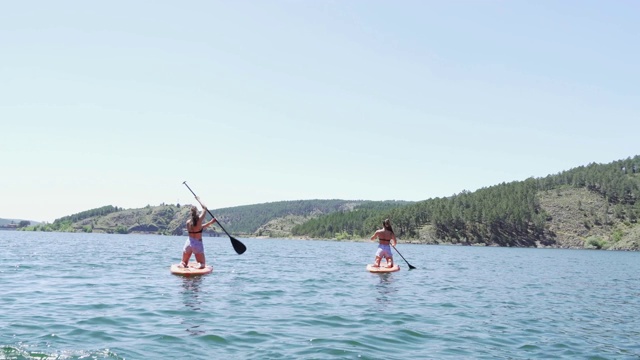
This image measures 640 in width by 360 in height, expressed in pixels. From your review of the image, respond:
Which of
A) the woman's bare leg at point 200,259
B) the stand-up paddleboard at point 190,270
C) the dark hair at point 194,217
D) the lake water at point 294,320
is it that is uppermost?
the dark hair at point 194,217

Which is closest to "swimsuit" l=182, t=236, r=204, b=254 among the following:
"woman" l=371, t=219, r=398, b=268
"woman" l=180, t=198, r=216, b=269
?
"woman" l=180, t=198, r=216, b=269

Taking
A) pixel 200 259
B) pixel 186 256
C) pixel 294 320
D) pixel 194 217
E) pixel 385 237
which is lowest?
pixel 294 320

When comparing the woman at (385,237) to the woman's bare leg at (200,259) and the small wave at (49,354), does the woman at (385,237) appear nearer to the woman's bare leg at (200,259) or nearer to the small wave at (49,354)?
the woman's bare leg at (200,259)

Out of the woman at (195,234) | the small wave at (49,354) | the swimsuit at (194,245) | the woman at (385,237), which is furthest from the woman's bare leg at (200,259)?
the small wave at (49,354)

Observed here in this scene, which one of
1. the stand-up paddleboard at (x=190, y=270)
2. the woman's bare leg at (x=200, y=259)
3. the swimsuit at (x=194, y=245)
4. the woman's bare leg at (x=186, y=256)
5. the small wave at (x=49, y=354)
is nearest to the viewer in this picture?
the small wave at (x=49, y=354)

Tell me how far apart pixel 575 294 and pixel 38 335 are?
81.0ft

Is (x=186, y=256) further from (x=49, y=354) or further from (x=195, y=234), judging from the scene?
(x=49, y=354)

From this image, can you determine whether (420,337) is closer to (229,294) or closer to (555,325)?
(555,325)

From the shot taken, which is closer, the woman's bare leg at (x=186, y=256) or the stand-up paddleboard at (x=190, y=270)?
the stand-up paddleboard at (x=190, y=270)

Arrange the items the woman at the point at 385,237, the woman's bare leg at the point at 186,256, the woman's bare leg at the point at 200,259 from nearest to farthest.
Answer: the woman's bare leg at the point at 186,256 < the woman's bare leg at the point at 200,259 < the woman at the point at 385,237

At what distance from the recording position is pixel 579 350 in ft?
46.1

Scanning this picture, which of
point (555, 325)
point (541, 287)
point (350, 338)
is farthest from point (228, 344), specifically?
point (541, 287)

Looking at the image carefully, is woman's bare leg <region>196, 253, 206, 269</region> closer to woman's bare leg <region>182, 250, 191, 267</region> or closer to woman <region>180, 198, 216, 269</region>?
woman <region>180, 198, 216, 269</region>

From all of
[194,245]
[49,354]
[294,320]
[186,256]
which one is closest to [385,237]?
[194,245]
